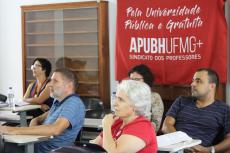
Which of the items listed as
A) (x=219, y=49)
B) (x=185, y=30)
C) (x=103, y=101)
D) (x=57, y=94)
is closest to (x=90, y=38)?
(x=103, y=101)

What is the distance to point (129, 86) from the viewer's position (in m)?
2.54

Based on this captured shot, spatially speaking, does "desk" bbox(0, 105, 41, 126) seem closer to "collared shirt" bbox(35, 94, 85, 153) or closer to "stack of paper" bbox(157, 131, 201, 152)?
"collared shirt" bbox(35, 94, 85, 153)

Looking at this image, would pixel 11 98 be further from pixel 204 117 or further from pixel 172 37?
pixel 204 117

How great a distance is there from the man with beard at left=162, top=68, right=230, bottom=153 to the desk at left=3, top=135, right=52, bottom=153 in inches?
46.6

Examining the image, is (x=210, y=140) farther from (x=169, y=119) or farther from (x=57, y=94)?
(x=57, y=94)

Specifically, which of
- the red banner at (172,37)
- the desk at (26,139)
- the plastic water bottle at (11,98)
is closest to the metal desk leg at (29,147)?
the desk at (26,139)

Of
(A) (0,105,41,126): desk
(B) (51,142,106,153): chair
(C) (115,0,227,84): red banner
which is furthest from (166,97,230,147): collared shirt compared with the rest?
(A) (0,105,41,126): desk

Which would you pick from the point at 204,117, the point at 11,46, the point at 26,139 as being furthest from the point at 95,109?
the point at 11,46

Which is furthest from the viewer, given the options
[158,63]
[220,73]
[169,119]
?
[158,63]

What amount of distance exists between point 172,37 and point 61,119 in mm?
2069

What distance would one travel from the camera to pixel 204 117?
3.77 m

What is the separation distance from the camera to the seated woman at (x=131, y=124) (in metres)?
2.40

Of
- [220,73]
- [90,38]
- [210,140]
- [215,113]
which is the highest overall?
[90,38]

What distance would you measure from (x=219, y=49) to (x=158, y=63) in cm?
76
